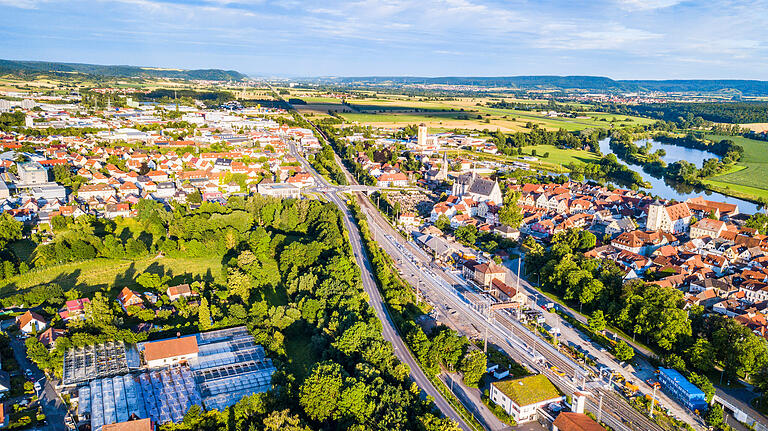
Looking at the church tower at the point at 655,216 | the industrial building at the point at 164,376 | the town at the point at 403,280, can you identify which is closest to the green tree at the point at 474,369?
the town at the point at 403,280

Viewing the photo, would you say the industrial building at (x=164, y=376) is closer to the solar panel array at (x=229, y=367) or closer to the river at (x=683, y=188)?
the solar panel array at (x=229, y=367)

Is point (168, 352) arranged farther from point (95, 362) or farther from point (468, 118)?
point (468, 118)

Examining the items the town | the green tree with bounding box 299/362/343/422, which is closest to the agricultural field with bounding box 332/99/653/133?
the town

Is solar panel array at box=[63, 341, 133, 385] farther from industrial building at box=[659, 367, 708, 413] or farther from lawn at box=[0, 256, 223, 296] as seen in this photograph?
industrial building at box=[659, 367, 708, 413]

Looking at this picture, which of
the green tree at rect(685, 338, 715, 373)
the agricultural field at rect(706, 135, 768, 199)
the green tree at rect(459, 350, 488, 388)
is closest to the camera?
the green tree at rect(459, 350, 488, 388)

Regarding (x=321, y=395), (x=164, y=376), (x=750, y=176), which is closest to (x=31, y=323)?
(x=164, y=376)

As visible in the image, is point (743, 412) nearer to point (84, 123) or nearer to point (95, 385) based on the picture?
point (95, 385)
